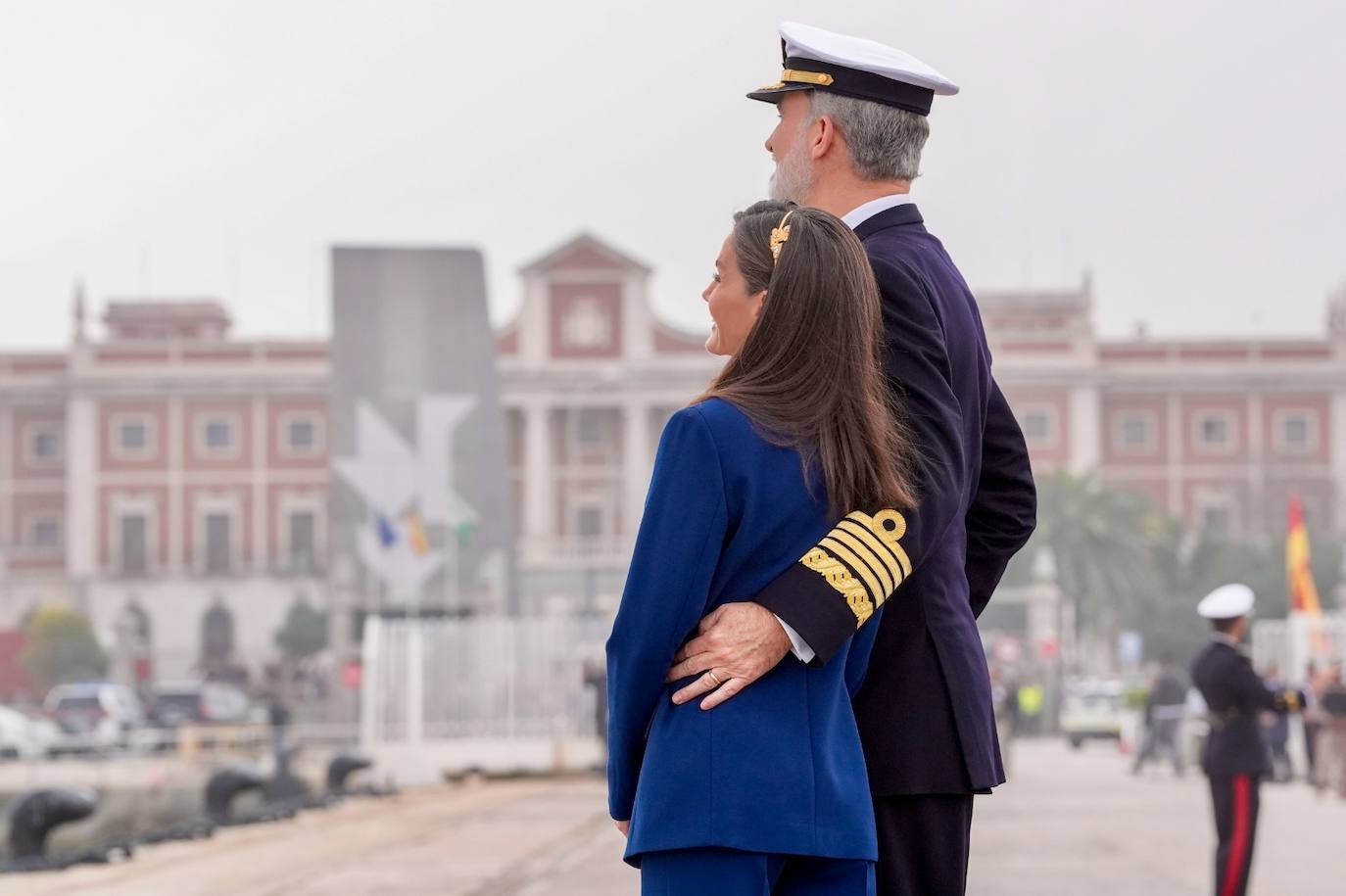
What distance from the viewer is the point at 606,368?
80.1m

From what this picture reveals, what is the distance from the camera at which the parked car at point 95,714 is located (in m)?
41.9

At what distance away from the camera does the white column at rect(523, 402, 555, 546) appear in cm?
8138

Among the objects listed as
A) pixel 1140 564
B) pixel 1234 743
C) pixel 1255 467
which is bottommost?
pixel 1140 564

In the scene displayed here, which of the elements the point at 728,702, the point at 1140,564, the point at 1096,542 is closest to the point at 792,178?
the point at 728,702

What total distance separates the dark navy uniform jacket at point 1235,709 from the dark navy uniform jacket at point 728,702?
5675 millimetres

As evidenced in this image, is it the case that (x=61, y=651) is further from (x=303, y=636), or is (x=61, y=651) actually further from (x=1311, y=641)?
(x=1311, y=641)

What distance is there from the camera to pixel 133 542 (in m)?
83.4

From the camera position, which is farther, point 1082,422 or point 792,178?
point 1082,422

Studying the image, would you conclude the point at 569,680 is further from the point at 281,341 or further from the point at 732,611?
the point at 281,341

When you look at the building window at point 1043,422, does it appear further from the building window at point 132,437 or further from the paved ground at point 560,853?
the paved ground at point 560,853

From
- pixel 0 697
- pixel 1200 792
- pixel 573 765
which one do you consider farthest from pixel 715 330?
pixel 0 697

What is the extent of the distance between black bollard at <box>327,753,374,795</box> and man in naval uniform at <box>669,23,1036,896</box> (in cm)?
1776

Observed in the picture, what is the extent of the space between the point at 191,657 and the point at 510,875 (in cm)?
7149

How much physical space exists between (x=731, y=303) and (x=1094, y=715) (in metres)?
35.8
